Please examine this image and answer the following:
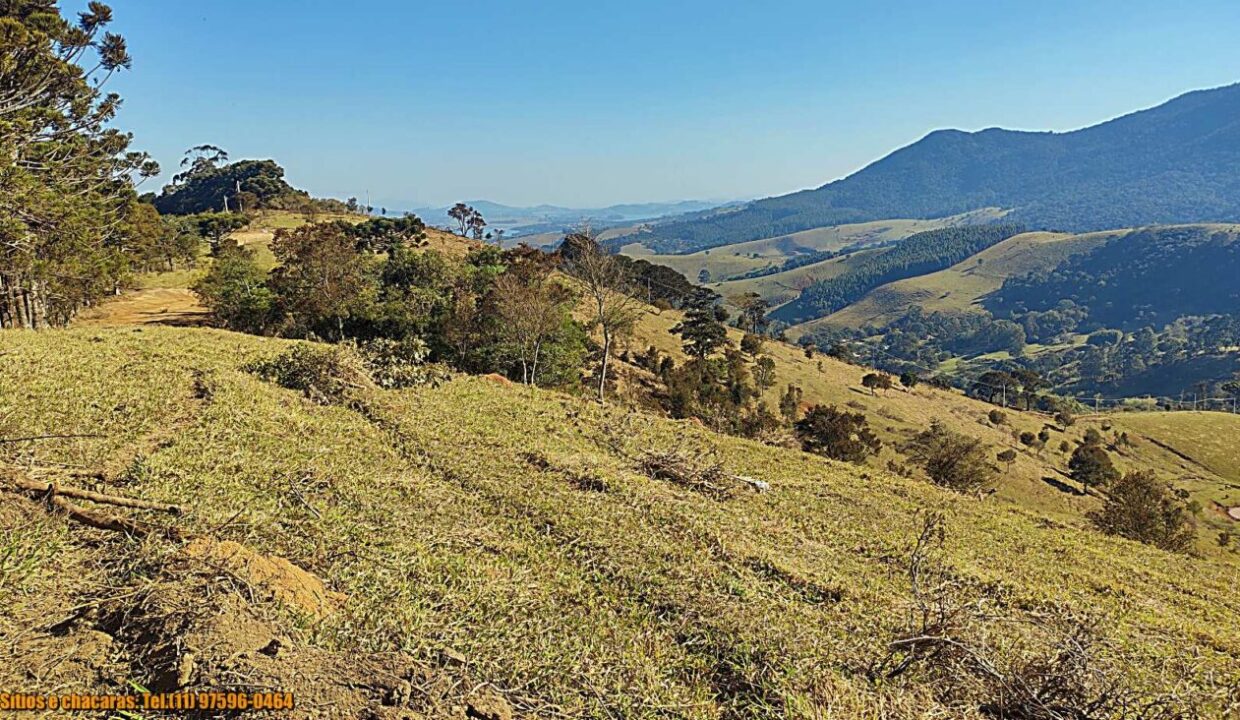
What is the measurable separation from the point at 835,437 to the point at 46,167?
35.0 metres

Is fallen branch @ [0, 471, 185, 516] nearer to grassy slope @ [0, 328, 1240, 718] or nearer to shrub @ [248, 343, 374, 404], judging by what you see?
grassy slope @ [0, 328, 1240, 718]

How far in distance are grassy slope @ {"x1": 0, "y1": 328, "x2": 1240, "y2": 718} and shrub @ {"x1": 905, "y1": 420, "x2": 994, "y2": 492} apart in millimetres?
9827

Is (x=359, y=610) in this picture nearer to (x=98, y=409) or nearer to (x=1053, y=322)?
(x=98, y=409)

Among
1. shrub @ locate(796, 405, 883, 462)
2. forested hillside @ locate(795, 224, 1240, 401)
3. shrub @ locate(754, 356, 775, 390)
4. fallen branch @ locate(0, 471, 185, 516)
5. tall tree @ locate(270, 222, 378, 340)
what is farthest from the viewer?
forested hillside @ locate(795, 224, 1240, 401)

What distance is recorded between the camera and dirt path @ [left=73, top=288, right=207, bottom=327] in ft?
94.1

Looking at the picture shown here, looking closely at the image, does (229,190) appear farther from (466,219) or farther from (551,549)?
(551,549)

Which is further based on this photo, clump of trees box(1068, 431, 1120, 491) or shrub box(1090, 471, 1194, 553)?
clump of trees box(1068, 431, 1120, 491)

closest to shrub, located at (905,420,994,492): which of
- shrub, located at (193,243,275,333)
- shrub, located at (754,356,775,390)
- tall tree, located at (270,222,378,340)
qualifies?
shrub, located at (754,356,775,390)

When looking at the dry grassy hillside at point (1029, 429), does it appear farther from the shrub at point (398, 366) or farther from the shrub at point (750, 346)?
the shrub at point (398, 366)

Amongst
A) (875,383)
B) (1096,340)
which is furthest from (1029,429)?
(1096,340)

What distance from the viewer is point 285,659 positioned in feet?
12.3

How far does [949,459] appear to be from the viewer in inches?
1209

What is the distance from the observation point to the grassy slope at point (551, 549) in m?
4.77

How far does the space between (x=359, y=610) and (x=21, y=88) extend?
20.7 metres
